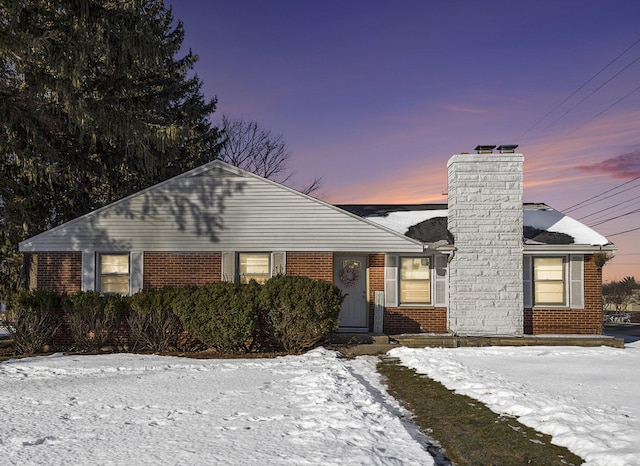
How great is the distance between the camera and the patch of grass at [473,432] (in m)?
5.54

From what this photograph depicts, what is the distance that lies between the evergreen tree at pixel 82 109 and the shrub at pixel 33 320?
13.5 ft

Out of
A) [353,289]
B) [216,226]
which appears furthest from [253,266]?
[353,289]

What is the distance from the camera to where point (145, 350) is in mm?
13281

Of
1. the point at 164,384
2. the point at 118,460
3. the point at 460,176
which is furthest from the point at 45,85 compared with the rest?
the point at 118,460

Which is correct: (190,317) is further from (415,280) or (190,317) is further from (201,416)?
(415,280)

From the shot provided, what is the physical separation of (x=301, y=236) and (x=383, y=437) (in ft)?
29.7

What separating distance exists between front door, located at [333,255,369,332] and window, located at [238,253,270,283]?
6.95 ft

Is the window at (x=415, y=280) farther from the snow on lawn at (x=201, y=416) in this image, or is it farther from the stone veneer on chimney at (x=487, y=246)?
the snow on lawn at (x=201, y=416)

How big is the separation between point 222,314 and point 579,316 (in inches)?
392

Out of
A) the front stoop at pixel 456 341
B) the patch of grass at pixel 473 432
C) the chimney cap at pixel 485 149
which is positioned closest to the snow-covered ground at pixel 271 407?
the patch of grass at pixel 473 432

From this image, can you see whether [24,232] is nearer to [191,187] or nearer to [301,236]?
[191,187]

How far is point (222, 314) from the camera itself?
12.7 metres

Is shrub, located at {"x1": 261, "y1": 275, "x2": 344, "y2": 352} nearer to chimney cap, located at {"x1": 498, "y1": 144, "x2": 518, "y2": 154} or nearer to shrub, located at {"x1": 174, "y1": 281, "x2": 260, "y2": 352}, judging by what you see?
shrub, located at {"x1": 174, "y1": 281, "x2": 260, "y2": 352}

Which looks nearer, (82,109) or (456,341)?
(456,341)
